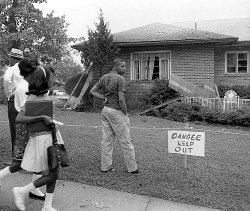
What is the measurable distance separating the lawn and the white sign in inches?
15.3

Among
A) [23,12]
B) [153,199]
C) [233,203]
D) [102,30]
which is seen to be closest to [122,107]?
[153,199]

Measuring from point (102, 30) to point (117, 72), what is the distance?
11.3 metres

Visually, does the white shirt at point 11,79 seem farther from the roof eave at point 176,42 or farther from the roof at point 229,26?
the roof at point 229,26

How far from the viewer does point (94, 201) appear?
170 inches

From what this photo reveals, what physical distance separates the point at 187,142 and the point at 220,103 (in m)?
8.96

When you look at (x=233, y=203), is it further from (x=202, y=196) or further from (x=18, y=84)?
(x=18, y=84)

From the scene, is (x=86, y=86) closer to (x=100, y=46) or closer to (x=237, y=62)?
(x=100, y=46)

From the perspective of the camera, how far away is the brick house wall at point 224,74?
1862cm

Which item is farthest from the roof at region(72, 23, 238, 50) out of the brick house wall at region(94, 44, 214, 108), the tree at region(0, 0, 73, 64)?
the tree at region(0, 0, 73, 64)

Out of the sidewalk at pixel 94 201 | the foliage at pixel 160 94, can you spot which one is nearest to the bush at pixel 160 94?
the foliage at pixel 160 94

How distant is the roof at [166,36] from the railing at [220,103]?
3716mm

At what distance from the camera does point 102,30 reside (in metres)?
16.4

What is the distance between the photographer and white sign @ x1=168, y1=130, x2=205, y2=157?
17.8 feet

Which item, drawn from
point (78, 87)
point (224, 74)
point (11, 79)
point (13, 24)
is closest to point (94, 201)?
point (11, 79)
